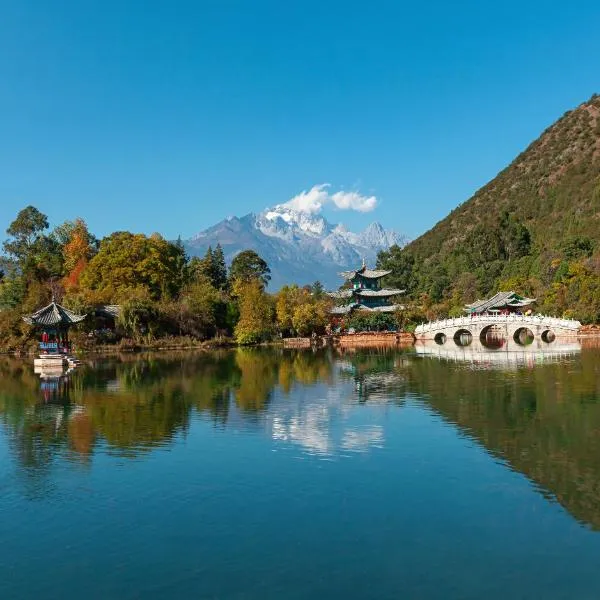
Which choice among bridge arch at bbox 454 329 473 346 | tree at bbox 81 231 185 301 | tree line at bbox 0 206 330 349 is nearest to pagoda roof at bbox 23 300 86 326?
tree line at bbox 0 206 330 349

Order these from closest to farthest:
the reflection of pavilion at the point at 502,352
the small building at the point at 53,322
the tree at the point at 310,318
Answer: the reflection of pavilion at the point at 502,352
the small building at the point at 53,322
the tree at the point at 310,318

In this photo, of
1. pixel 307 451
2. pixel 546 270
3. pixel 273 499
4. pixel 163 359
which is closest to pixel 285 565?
pixel 273 499

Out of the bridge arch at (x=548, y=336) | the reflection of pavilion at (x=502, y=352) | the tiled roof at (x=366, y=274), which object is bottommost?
the reflection of pavilion at (x=502, y=352)

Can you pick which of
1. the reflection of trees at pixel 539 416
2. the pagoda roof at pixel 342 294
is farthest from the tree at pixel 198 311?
the reflection of trees at pixel 539 416

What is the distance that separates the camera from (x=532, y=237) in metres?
86.3

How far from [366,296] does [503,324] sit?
1674 cm

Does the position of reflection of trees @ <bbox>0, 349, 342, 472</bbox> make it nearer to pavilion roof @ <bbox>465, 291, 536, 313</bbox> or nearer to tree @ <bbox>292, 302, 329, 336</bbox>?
tree @ <bbox>292, 302, 329, 336</bbox>

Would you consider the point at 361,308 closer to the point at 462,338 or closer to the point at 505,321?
the point at 462,338

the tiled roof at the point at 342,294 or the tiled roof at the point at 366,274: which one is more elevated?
the tiled roof at the point at 366,274

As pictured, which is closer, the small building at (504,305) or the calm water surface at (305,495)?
the calm water surface at (305,495)

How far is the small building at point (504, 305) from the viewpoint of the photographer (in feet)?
200

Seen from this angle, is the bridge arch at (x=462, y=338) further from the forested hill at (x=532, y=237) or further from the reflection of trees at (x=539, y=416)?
the reflection of trees at (x=539, y=416)

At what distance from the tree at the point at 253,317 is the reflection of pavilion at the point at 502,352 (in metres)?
13.2

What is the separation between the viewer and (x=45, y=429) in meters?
20.2
